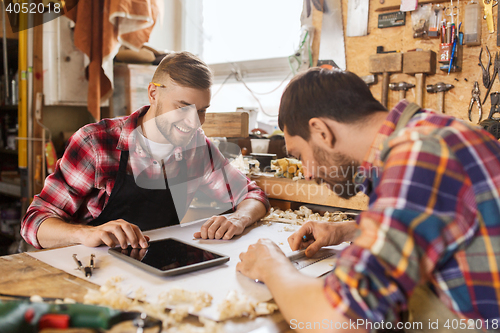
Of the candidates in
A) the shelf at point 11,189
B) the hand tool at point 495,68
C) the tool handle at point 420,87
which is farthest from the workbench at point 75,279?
the shelf at point 11,189

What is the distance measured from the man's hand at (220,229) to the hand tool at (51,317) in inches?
25.5

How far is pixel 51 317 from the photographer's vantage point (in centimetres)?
68

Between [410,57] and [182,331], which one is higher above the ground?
[410,57]

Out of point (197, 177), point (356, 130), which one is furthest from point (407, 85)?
point (356, 130)

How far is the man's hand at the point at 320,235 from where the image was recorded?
1209mm

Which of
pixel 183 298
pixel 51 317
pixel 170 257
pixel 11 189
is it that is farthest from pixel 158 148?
pixel 11 189

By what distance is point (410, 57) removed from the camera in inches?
79.4

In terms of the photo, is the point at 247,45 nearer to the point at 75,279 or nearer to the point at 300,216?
the point at 300,216

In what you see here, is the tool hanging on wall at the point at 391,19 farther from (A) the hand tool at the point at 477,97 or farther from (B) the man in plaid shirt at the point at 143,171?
(B) the man in plaid shirt at the point at 143,171

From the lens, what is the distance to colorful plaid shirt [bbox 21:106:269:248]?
1.46 meters

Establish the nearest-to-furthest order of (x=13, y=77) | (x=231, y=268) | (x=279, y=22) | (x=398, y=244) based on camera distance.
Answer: (x=398, y=244), (x=231, y=268), (x=279, y=22), (x=13, y=77)

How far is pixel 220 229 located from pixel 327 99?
69 cm

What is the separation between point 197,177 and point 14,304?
1242 mm

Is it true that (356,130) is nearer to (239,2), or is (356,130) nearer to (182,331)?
(182,331)
